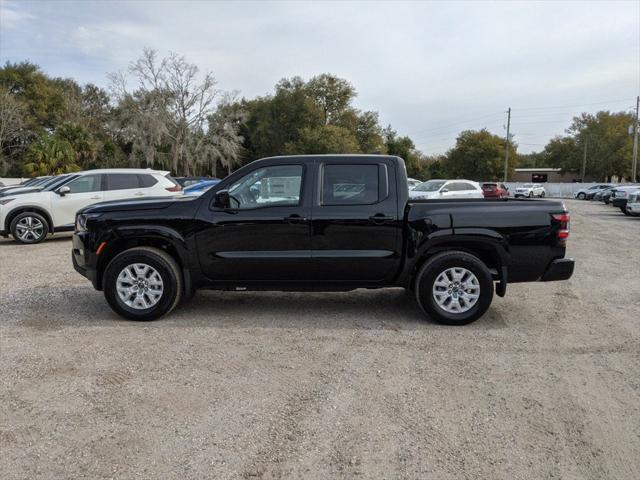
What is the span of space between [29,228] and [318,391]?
A: 34.7 ft

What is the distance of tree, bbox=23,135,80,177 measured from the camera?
117ft

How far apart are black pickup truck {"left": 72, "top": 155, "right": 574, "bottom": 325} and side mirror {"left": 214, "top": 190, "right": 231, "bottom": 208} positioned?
0.01 m

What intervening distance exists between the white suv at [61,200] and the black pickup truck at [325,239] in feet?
23.1

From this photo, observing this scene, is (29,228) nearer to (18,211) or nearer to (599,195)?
(18,211)

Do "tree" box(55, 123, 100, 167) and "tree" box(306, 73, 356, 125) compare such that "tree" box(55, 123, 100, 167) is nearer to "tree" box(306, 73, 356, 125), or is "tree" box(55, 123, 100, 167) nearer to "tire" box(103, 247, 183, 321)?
"tree" box(306, 73, 356, 125)

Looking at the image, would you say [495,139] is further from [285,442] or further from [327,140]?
[285,442]

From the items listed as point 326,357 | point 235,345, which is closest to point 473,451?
point 326,357

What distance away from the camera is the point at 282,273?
18.0 ft

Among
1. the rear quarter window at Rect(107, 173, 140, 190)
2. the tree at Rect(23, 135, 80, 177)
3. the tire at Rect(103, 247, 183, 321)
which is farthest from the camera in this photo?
the tree at Rect(23, 135, 80, 177)

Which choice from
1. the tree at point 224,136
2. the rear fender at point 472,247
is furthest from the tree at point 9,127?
the rear fender at point 472,247

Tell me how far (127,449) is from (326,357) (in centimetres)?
196

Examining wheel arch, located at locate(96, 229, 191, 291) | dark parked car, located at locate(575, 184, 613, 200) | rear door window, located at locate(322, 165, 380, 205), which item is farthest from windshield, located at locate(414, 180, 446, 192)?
dark parked car, located at locate(575, 184, 613, 200)

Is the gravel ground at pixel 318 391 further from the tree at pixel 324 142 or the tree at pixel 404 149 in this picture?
the tree at pixel 404 149

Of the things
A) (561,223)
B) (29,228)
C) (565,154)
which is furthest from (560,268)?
(565,154)
